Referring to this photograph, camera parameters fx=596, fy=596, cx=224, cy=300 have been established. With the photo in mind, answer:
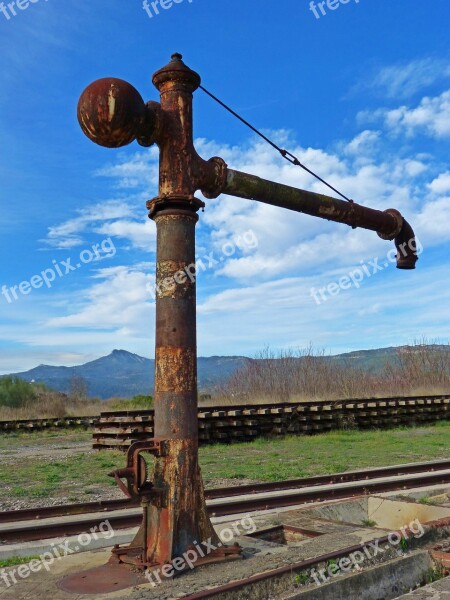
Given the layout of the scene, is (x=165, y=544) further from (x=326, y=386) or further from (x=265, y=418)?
(x=326, y=386)

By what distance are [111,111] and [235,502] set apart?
542 centimetres

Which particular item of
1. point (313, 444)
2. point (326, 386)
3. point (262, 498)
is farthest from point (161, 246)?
point (326, 386)

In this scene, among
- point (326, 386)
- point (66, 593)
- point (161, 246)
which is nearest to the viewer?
point (66, 593)

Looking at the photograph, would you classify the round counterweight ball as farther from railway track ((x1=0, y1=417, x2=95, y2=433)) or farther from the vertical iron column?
railway track ((x1=0, y1=417, x2=95, y2=433))

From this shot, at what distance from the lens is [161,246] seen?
4895mm

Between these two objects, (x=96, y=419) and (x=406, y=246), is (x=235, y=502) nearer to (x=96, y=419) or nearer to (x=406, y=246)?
(x=406, y=246)

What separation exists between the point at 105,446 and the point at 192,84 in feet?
38.9

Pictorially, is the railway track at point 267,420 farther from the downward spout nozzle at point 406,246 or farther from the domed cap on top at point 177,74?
the domed cap on top at point 177,74

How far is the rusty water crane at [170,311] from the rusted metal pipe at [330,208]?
1.18ft

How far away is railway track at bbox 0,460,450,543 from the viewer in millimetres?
6887
